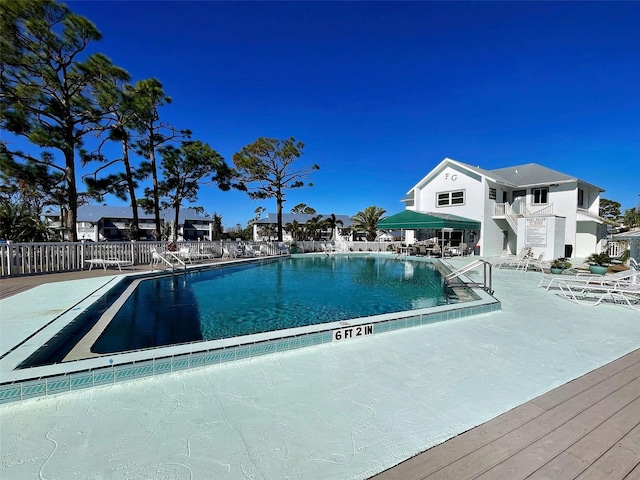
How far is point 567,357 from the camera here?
3.61m

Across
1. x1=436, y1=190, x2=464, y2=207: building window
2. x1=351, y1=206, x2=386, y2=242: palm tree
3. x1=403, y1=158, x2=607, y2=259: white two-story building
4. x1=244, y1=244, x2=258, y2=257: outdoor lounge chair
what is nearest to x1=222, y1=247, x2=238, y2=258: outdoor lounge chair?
x1=244, y1=244, x2=258, y2=257: outdoor lounge chair

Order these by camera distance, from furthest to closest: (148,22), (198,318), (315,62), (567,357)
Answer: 1. (315,62)
2. (148,22)
3. (198,318)
4. (567,357)

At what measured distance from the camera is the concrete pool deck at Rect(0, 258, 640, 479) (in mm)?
1864

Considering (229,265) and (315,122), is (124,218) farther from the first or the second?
(229,265)

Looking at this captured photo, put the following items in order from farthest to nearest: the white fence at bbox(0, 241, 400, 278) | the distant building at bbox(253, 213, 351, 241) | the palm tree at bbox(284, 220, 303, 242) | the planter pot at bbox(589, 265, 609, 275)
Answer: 1. the distant building at bbox(253, 213, 351, 241)
2. the palm tree at bbox(284, 220, 303, 242)
3. the planter pot at bbox(589, 265, 609, 275)
4. the white fence at bbox(0, 241, 400, 278)

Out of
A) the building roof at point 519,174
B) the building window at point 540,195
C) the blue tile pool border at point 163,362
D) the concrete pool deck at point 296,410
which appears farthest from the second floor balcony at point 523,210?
the blue tile pool border at point 163,362

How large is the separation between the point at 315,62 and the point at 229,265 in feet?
41.7

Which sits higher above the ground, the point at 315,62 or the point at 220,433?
the point at 315,62

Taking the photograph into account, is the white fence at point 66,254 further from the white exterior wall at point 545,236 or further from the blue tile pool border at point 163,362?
the white exterior wall at point 545,236

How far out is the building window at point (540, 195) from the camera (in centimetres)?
2056

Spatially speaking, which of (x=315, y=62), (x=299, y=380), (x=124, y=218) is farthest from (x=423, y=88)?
(x=124, y=218)

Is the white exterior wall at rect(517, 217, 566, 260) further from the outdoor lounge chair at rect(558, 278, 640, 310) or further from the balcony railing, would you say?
the outdoor lounge chair at rect(558, 278, 640, 310)

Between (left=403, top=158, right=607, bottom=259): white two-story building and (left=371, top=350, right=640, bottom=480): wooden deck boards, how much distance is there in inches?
711

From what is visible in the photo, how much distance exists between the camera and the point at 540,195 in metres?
20.9
